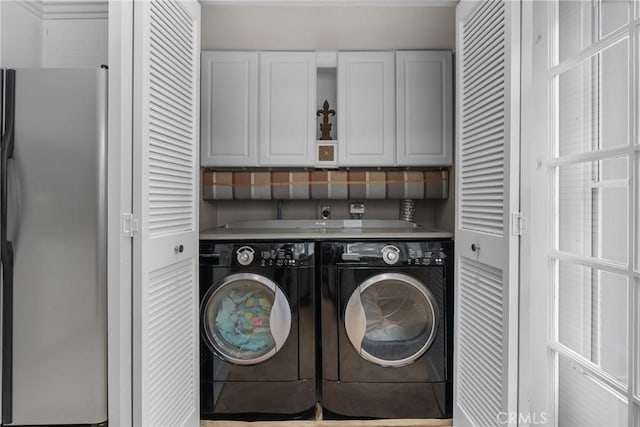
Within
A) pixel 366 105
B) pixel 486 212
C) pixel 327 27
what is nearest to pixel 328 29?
pixel 327 27

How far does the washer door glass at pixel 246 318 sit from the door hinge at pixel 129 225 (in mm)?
743

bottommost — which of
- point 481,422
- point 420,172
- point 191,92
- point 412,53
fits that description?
point 481,422

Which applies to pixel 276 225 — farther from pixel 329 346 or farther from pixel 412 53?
pixel 412 53

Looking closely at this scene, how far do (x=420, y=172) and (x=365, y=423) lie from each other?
1.55 metres

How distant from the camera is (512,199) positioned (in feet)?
4.95

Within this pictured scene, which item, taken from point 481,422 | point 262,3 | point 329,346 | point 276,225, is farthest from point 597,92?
point 276,225

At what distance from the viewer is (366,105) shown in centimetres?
265

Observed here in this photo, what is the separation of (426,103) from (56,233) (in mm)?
2114

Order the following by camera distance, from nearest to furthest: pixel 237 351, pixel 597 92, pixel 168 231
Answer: pixel 597 92
pixel 168 231
pixel 237 351

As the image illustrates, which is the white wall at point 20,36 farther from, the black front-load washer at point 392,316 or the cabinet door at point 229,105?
the black front-load washer at point 392,316

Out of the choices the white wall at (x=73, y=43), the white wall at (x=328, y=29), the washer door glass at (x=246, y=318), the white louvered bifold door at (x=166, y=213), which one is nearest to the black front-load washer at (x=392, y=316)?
the washer door glass at (x=246, y=318)

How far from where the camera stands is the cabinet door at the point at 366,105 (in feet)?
8.68

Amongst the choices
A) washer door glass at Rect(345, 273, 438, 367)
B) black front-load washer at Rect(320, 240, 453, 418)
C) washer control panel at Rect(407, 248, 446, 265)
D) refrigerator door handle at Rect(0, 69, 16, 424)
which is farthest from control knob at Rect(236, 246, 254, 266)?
refrigerator door handle at Rect(0, 69, 16, 424)

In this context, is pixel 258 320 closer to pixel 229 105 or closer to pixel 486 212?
pixel 486 212
